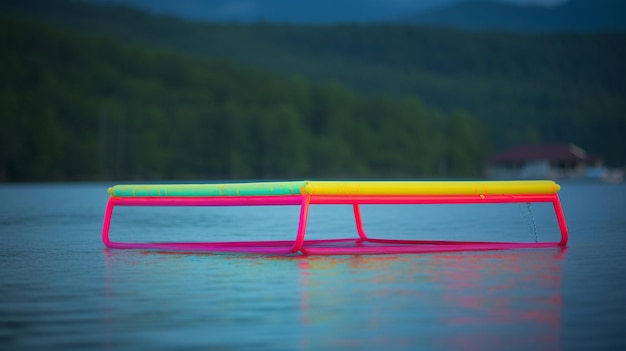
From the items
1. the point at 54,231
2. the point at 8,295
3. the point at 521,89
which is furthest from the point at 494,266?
the point at 521,89

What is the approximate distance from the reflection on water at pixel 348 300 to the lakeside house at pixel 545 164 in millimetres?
116034

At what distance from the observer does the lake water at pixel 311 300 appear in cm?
574

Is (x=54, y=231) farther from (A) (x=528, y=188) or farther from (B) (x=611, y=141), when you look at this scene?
(B) (x=611, y=141)

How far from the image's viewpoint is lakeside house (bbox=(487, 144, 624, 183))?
12688 centimetres

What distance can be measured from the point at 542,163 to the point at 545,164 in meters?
0.63

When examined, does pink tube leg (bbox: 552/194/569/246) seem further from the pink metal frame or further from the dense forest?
the dense forest

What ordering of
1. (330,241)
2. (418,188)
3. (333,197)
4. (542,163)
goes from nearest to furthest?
(333,197), (418,188), (330,241), (542,163)

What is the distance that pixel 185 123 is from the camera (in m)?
104

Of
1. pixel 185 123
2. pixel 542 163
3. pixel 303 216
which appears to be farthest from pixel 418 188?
pixel 542 163

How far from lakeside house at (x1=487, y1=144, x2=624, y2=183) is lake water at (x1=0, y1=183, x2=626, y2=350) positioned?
115518mm

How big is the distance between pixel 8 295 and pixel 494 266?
4574 millimetres

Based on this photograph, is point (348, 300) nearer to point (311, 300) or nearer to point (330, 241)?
point (311, 300)

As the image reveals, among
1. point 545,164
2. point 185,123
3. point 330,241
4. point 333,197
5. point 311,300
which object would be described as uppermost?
point 185,123

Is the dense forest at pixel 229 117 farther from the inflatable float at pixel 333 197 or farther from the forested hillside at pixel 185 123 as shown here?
the inflatable float at pixel 333 197
